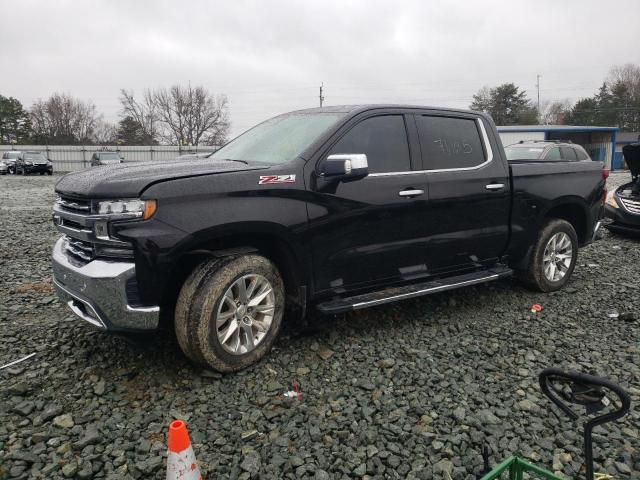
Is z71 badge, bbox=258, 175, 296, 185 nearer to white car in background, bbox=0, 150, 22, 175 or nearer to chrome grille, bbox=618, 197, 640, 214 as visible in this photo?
chrome grille, bbox=618, 197, 640, 214

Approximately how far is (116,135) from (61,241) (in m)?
63.9

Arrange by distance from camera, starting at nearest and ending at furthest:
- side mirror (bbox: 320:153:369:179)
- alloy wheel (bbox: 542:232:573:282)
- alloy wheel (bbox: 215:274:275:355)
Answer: alloy wheel (bbox: 215:274:275:355), side mirror (bbox: 320:153:369:179), alloy wheel (bbox: 542:232:573:282)

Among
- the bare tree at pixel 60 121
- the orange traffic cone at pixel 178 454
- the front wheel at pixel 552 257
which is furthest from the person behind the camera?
the bare tree at pixel 60 121

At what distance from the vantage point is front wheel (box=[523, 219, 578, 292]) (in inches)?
198

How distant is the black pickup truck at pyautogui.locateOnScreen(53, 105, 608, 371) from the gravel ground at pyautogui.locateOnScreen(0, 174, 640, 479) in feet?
Answer: 1.24

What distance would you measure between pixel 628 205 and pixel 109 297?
29.1 ft

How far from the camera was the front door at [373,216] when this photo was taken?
11.7 feet

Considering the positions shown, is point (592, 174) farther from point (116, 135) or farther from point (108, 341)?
point (116, 135)

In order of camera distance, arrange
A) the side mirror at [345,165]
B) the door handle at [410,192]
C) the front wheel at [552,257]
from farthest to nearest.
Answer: the front wheel at [552,257]
the door handle at [410,192]
the side mirror at [345,165]

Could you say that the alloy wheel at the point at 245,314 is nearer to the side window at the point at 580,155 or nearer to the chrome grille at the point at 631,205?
the chrome grille at the point at 631,205

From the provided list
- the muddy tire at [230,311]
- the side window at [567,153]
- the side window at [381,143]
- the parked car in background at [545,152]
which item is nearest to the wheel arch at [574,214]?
the side window at [381,143]

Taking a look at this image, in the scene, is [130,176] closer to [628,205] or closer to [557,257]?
[557,257]

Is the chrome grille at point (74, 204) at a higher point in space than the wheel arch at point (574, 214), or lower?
higher

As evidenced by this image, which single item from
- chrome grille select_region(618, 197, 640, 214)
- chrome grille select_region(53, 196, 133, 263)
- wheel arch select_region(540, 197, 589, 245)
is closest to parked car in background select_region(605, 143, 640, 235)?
chrome grille select_region(618, 197, 640, 214)
